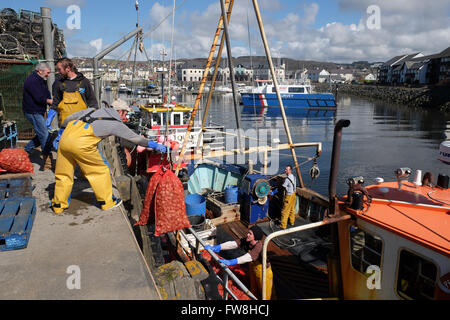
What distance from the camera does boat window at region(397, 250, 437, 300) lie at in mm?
3531

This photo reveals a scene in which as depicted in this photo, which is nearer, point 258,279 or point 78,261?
point 78,261

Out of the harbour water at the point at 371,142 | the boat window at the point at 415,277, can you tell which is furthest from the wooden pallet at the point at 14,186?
the harbour water at the point at 371,142

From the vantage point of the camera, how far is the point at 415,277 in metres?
3.73

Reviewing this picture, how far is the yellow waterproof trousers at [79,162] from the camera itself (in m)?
4.39

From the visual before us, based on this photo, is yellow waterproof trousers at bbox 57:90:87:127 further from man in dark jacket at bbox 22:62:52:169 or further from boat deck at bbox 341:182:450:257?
boat deck at bbox 341:182:450:257

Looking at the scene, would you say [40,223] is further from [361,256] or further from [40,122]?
[361,256]

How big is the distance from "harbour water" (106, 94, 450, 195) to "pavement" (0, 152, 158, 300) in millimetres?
5648

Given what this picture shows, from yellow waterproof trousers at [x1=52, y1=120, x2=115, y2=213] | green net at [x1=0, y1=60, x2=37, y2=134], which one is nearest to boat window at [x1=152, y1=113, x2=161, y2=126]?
green net at [x1=0, y1=60, x2=37, y2=134]

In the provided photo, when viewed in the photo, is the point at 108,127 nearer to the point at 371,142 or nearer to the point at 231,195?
the point at 231,195

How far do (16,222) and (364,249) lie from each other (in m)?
4.74

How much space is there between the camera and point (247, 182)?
872 cm

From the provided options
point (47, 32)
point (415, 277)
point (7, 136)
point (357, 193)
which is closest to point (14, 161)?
point (47, 32)

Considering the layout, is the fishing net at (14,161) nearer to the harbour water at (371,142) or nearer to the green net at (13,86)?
the green net at (13,86)
